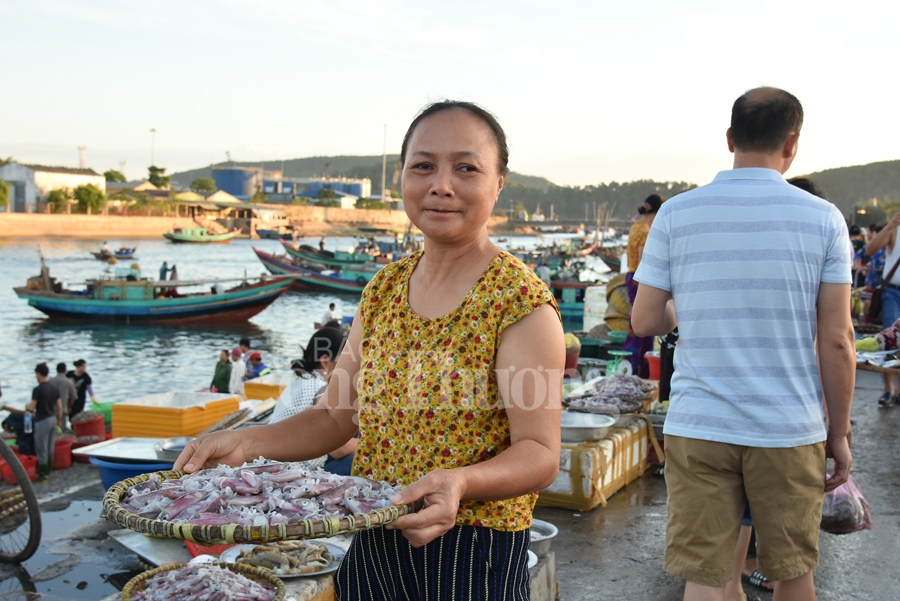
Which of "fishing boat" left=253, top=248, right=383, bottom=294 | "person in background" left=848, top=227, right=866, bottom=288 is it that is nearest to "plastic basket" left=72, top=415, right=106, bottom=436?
"person in background" left=848, top=227, right=866, bottom=288

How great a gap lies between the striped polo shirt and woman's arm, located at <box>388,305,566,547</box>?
913mm

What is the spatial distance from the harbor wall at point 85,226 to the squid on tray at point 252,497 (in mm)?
77972

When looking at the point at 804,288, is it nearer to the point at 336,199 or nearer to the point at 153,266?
the point at 153,266

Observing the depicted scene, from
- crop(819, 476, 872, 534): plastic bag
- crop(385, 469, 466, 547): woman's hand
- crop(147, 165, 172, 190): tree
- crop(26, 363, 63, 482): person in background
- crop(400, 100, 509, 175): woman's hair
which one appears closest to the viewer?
crop(385, 469, 466, 547): woman's hand

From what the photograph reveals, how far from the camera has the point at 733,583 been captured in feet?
10.2

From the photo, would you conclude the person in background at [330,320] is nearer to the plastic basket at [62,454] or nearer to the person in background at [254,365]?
the person in background at [254,365]

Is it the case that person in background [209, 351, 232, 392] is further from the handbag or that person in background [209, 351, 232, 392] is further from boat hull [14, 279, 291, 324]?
boat hull [14, 279, 291, 324]

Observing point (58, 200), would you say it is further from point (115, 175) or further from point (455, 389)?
point (455, 389)

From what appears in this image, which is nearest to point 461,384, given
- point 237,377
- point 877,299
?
point 877,299

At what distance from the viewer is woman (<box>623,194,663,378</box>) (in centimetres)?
712

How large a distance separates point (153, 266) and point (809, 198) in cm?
5807

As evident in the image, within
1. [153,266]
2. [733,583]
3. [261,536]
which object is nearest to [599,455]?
[733,583]

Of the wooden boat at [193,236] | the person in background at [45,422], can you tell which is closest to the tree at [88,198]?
the wooden boat at [193,236]

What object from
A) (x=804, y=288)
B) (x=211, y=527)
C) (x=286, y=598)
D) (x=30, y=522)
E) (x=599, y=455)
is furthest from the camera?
(x=30, y=522)
